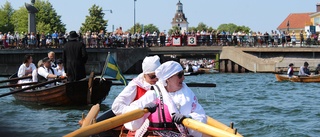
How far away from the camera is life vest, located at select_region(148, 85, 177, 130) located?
6.73 meters

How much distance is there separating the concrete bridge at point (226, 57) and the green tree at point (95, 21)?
2859cm

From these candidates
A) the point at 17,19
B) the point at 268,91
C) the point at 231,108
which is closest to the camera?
the point at 231,108

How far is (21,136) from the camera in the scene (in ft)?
40.7

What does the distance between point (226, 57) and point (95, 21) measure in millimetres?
31409

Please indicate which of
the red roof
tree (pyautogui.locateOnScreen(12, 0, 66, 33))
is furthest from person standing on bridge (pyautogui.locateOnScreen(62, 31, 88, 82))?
the red roof

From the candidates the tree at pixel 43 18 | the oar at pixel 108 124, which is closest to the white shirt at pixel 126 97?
the oar at pixel 108 124

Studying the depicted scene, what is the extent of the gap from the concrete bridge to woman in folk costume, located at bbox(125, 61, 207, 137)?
34.2 meters

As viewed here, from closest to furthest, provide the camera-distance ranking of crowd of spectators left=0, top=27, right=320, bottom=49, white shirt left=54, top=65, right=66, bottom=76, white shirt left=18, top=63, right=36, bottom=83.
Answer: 1. white shirt left=54, top=65, right=66, bottom=76
2. white shirt left=18, top=63, right=36, bottom=83
3. crowd of spectators left=0, top=27, right=320, bottom=49

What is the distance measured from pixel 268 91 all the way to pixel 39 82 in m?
10.9

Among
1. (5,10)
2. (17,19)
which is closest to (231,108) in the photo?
(17,19)

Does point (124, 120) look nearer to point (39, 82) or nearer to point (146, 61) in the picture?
point (146, 61)

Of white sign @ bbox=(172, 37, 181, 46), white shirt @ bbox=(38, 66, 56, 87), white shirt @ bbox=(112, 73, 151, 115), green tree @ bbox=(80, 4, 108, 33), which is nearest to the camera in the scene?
white shirt @ bbox=(112, 73, 151, 115)

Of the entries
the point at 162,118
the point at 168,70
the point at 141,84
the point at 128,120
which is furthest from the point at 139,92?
the point at 168,70

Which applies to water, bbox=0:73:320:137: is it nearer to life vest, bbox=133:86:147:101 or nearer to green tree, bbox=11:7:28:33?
life vest, bbox=133:86:147:101
